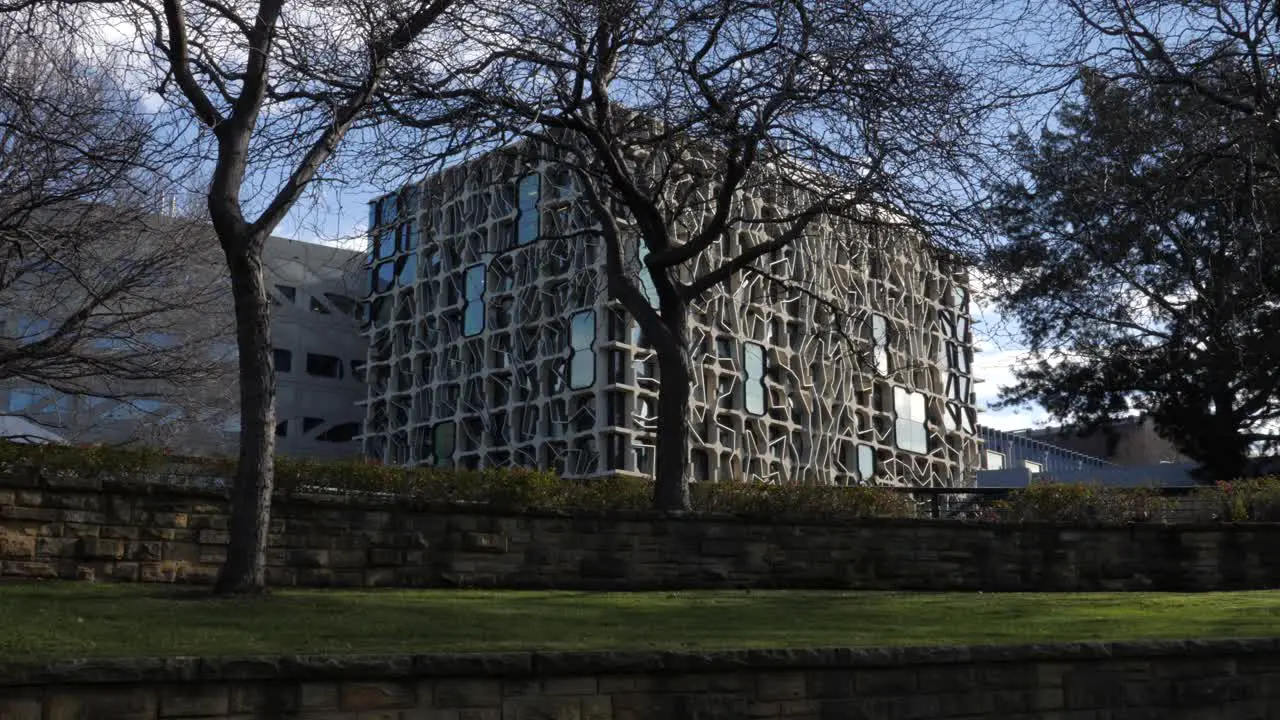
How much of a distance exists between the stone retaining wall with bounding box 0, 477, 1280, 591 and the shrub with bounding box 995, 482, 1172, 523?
60 centimetres

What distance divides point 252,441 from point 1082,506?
1291 centimetres

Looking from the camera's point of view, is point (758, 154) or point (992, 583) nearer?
point (758, 154)

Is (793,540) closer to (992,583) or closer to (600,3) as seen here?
(992,583)

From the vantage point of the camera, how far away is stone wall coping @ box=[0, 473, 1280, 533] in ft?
43.8

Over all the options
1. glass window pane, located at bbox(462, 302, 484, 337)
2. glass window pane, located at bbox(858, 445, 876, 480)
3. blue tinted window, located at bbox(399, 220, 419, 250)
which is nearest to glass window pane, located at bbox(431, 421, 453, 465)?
glass window pane, located at bbox(462, 302, 484, 337)

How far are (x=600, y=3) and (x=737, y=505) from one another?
23.6 feet

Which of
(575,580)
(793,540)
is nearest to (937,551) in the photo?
(793,540)

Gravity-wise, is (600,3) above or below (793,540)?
above

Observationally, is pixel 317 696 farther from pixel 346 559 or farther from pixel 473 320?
pixel 473 320

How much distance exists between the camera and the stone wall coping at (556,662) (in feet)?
22.2

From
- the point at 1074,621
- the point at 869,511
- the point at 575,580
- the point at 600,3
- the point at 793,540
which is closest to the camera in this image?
the point at 1074,621

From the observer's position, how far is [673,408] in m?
17.6

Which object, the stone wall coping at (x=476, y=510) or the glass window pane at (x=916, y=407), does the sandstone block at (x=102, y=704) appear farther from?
the glass window pane at (x=916, y=407)

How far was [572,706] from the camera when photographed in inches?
307
